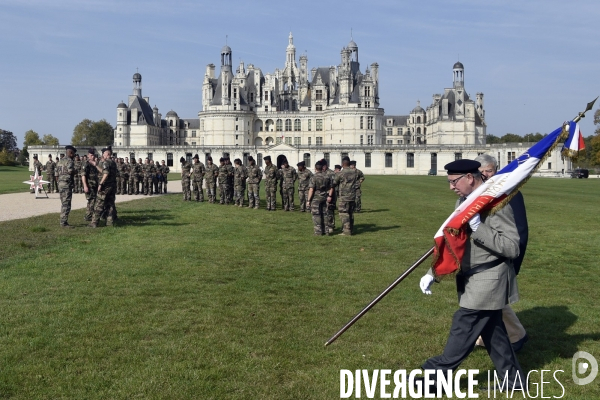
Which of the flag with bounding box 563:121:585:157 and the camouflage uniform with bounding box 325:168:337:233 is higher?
the flag with bounding box 563:121:585:157

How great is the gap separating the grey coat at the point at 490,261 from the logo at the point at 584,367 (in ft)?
4.03

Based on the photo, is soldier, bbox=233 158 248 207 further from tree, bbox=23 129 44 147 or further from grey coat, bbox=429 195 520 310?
tree, bbox=23 129 44 147

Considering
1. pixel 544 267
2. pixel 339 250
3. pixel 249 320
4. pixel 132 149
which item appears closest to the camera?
pixel 249 320

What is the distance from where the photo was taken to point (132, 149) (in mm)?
108625

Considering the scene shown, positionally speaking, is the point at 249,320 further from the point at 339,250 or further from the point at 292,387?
the point at 339,250

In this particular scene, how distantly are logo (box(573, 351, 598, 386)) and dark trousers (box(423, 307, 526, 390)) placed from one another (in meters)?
0.70

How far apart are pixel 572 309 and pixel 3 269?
9.14 metres

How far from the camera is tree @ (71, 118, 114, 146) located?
13250 cm

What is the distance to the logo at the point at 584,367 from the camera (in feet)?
18.7

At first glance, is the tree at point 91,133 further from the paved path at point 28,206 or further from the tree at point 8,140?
the paved path at point 28,206

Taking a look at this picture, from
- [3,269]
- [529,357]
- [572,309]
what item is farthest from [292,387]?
[3,269]

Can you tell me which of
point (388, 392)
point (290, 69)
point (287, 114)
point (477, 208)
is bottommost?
point (388, 392)

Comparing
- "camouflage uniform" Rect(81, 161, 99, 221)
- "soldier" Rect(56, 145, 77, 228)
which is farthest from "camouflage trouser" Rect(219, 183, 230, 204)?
"soldier" Rect(56, 145, 77, 228)

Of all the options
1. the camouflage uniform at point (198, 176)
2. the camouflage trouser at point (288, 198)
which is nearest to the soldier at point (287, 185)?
the camouflage trouser at point (288, 198)
